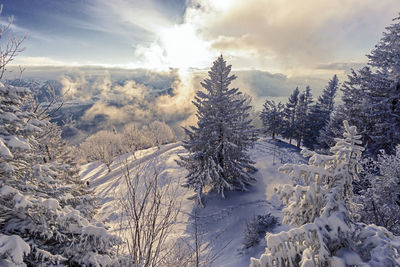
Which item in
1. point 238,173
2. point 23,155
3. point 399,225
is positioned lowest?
point 238,173

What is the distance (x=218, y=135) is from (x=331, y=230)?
11.6 m

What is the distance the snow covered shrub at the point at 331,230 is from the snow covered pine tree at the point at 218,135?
10210mm

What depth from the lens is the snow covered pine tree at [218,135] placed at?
14188 millimetres

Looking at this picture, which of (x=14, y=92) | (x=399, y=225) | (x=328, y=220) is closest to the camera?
(x=328, y=220)

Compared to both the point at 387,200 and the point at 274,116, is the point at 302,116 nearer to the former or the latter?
the point at 274,116

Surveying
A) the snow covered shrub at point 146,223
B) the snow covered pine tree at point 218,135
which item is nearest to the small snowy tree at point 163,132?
the snow covered pine tree at point 218,135

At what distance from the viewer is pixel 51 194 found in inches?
192

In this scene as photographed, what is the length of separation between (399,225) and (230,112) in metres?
10.5

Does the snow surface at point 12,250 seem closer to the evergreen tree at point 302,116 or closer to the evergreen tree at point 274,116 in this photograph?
the evergreen tree at point 302,116

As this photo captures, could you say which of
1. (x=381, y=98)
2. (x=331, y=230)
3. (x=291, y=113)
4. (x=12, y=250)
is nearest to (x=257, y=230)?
(x=331, y=230)

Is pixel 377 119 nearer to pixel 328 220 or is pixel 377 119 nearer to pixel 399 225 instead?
pixel 399 225

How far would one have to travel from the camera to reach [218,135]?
1462cm

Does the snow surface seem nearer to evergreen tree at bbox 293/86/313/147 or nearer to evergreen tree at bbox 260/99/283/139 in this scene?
evergreen tree at bbox 293/86/313/147

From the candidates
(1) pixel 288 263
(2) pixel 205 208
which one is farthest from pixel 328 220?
(2) pixel 205 208
